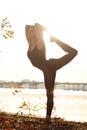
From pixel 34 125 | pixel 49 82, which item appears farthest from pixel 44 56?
pixel 34 125

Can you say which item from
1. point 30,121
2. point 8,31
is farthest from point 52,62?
point 30,121

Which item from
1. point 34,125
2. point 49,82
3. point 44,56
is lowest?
point 34,125

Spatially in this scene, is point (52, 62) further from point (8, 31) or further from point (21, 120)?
point (21, 120)

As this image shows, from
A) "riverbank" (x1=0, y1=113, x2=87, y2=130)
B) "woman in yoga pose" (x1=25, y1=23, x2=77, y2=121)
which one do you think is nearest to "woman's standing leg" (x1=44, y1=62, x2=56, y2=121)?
"woman in yoga pose" (x1=25, y1=23, x2=77, y2=121)

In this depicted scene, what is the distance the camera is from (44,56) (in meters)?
Result: 8.30

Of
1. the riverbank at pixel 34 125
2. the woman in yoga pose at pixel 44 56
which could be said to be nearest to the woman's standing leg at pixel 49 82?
the woman in yoga pose at pixel 44 56

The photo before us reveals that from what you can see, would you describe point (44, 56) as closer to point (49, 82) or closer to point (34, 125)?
point (49, 82)

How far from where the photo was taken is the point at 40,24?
806cm

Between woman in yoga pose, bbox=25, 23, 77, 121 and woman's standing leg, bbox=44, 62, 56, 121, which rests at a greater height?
woman in yoga pose, bbox=25, 23, 77, 121

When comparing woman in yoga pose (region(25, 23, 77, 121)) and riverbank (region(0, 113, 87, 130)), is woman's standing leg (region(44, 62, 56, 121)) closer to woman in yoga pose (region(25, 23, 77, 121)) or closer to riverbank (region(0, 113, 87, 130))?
woman in yoga pose (region(25, 23, 77, 121))

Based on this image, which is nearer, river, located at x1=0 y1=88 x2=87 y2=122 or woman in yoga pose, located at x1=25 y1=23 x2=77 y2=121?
woman in yoga pose, located at x1=25 y1=23 x2=77 y2=121

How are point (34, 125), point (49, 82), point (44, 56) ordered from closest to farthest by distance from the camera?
point (44, 56)
point (49, 82)
point (34, 125)

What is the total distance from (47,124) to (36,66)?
3.86ft

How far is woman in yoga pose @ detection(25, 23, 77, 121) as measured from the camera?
7992 mm
